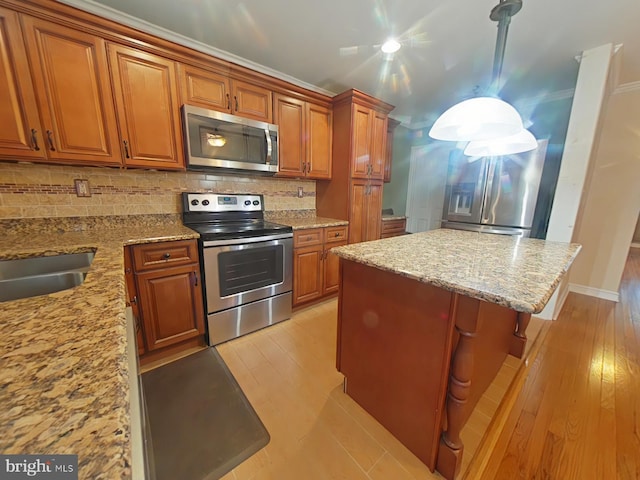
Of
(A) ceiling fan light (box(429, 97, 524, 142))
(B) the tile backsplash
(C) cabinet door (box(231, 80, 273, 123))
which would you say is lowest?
(B) the tile backsplash

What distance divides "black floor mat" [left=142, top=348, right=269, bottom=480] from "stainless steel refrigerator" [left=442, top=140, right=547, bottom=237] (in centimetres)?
321

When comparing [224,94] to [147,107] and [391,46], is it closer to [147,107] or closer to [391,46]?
[147,107]

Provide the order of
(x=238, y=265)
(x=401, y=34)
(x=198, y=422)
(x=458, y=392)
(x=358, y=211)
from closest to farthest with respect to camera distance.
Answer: (x=458, y=392), (x=198, y=422), (x=401, y=34), (x=238, y=265), (x=358, y=211)

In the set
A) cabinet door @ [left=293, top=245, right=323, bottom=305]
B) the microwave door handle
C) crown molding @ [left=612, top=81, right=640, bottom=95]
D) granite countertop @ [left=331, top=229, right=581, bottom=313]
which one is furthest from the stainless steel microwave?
crown molding @ [left=612, top=81, right=640, bottom=95]

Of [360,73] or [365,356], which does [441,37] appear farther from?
[365,356]

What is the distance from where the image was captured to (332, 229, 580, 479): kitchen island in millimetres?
966

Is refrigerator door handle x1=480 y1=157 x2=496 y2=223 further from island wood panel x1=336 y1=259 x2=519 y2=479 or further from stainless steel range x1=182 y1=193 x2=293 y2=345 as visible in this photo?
stainless steel range x1=182 y1=193 x2=293 y2=345

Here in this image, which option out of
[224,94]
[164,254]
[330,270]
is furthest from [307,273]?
[224,94]

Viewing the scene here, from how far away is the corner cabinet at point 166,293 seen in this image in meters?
1.64

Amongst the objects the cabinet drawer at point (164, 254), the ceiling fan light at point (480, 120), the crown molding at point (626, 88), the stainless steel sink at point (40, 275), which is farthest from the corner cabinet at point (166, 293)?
the crown molding at point (626, 88)

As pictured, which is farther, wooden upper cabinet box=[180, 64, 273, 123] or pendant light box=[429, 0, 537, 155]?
wooden upper cabinet box=[180, 64, 273, 123]

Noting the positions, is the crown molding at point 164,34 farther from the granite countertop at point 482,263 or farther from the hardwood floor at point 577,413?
the hardwood floor at point 577,413

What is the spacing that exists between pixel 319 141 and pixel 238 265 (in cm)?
163

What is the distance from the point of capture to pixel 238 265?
2006mm
